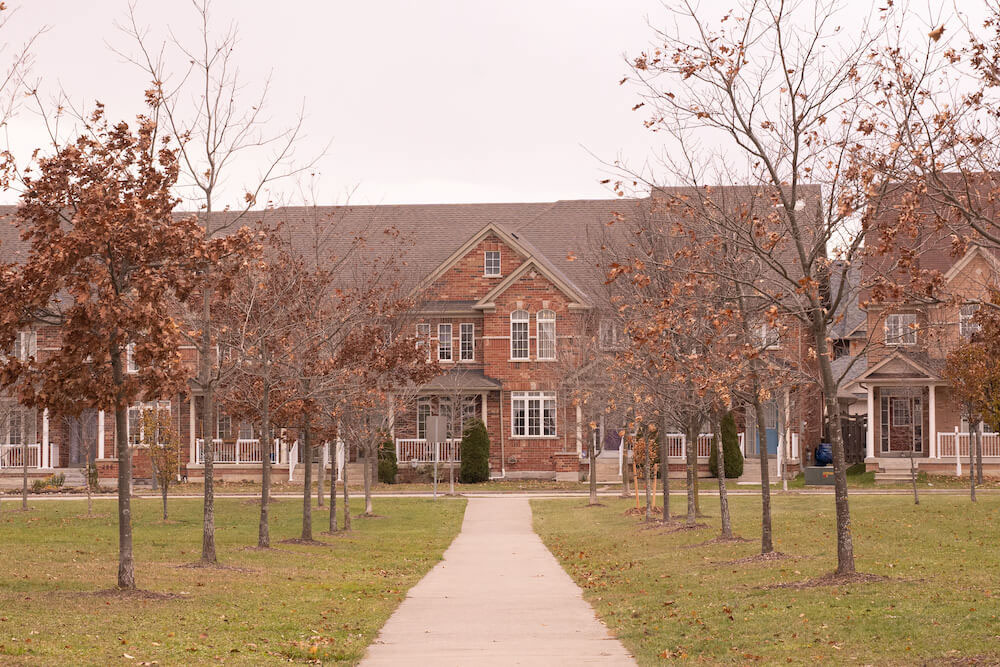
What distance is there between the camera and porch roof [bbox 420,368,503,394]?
4622 centimetres

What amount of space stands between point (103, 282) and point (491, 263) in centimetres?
3546

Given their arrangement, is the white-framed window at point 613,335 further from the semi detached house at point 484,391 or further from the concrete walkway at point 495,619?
the semi detached house at point 484,391

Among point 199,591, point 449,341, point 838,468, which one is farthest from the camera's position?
point 449,341

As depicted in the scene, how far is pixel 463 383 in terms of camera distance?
46.9 m

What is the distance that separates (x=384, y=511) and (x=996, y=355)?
1750 cm

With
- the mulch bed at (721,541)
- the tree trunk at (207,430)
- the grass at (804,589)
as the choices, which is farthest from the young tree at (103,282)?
the mulch bed at (721,541)

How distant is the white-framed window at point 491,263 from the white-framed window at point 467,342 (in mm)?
2204

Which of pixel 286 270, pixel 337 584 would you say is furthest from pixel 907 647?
pixel 286 270

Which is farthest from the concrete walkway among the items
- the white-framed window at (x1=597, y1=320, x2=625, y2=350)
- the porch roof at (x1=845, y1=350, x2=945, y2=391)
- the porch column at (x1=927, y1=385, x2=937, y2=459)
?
the porch column at (x1=927, y1=385, x2=937, y2=459)

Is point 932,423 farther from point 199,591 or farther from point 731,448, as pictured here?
point 199,591

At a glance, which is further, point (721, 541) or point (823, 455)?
point (823, 455)

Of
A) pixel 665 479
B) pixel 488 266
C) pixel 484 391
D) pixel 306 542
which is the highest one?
pixel 488 266

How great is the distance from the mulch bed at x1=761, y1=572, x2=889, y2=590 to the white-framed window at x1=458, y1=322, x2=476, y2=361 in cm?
3446

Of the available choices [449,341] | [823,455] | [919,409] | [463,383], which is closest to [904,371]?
[919,409]
